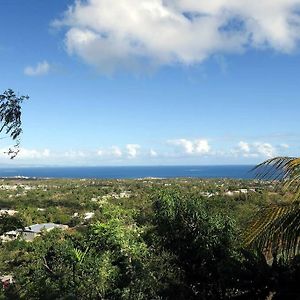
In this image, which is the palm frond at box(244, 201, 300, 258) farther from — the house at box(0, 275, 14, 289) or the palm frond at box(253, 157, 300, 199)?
the house at box(0, 275, 14, 289)

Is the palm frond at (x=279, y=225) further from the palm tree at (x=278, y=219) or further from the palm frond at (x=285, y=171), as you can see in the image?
the palm frond at (x=285, y=171)

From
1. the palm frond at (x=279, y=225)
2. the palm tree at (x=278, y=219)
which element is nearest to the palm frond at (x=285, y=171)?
the palm tree at (x=278, y=219)

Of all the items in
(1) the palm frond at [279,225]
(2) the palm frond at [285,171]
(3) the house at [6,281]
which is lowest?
(3) the house at [6,281]

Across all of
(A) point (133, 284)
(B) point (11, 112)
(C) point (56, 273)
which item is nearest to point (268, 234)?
(B) point (11, 112)

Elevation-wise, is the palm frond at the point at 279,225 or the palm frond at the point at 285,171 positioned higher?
the palm frond at the point at 285,171

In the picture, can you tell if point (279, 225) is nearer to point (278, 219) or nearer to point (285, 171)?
point (278, 219)

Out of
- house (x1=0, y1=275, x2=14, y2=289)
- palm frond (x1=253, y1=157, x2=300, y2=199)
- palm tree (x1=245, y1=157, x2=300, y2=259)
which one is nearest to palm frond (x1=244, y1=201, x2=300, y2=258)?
palm tree (x1=245, y1=157, x2=300, y2=259)

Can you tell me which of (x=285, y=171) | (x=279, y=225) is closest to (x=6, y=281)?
(x=279, y=225)

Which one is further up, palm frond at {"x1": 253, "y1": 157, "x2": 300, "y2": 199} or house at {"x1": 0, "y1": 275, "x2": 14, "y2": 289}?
palm frond at {"x1": 253, "y1": 157, "x2": 300, "y2": 199}

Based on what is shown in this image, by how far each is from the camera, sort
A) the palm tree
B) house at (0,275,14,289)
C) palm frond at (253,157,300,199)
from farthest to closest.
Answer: house at (0,275,14,289) < the palm tree < palm frond at (253,157,300,199)

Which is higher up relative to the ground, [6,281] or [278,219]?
[278,219]

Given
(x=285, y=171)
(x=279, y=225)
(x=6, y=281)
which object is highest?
(x=285, y=171)

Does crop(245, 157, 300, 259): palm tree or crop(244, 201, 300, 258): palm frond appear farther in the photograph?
crop(244, 201, 300, 258): palm frond

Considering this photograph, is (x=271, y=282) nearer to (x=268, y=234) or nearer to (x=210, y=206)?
(x=268, y=234)
